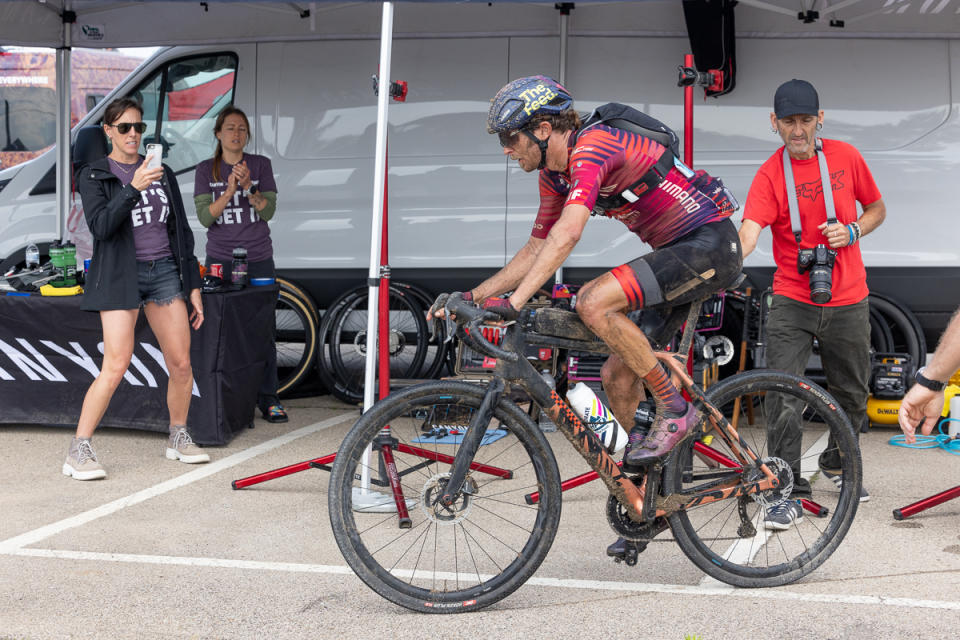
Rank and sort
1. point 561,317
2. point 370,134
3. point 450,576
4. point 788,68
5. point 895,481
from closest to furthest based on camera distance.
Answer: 1. point 561,317
2. point 450,576
3. point 895,481
4. point 788,68
5. point 370,134

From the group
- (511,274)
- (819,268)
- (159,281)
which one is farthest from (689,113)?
(159,281)

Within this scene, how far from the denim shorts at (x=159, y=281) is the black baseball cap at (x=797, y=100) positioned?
10.2 feet

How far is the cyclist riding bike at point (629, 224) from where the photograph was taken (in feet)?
11.3

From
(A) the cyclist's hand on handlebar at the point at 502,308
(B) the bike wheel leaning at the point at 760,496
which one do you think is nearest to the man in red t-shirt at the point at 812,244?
(B) the bike wheel leaning at the point at 760,496

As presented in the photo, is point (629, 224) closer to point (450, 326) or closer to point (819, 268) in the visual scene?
point (450, 326)

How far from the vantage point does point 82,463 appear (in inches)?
216

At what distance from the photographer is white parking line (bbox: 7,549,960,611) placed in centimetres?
369

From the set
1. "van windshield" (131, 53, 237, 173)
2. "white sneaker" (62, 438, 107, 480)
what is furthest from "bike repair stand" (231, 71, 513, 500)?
"van windshield" (131, 53, 237, 173)

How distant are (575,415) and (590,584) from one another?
27.3 inches

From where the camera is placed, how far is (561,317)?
141 inches

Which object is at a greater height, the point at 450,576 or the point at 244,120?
the point at 244,120

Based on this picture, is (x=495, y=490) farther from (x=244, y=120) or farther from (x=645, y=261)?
(x=244, y=120)

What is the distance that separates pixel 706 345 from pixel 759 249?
120 cm

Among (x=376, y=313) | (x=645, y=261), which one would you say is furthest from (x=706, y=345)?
(x=645, y=261)
